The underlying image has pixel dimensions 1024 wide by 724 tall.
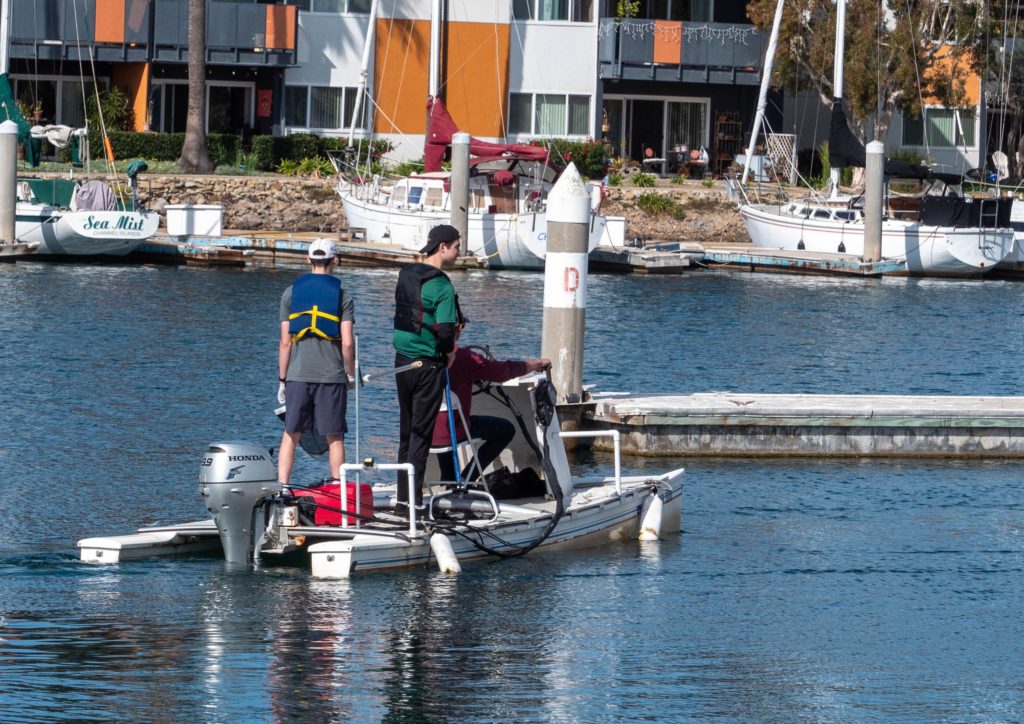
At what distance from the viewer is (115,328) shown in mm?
25797

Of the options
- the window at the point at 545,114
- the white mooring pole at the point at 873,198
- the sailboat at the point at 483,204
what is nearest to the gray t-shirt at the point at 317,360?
the sailboat at the point at 483,204

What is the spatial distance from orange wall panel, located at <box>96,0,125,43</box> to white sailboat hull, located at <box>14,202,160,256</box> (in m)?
10.8

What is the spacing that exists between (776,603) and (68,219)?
26.4 metres

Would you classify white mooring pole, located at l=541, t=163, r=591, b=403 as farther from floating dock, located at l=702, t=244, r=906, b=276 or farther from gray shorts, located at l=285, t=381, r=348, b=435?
floating dock, located at l=702, t=244, r=906, b=276

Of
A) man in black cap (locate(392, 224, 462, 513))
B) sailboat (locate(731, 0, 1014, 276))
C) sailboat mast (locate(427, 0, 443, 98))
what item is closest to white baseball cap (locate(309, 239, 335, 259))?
man in black cap (locate(392, 224, 462, 513))

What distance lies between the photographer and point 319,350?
38.1 ft

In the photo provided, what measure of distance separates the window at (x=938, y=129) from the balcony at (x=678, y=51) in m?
6.33

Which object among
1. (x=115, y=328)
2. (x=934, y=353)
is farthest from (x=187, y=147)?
(x=934, y=353)

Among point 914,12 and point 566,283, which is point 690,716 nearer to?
point 566,283

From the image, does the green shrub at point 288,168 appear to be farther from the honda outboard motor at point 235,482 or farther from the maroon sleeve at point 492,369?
the honda outboard motor at point 235,482

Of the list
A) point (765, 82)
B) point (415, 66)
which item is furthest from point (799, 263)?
point (415, 66)

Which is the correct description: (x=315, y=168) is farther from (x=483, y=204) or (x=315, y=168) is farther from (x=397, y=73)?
(x=483, y=204)

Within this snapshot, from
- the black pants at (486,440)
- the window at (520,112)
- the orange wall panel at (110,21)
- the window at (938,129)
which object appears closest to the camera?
the black pants at (486,440)

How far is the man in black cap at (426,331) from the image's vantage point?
11453 mm
